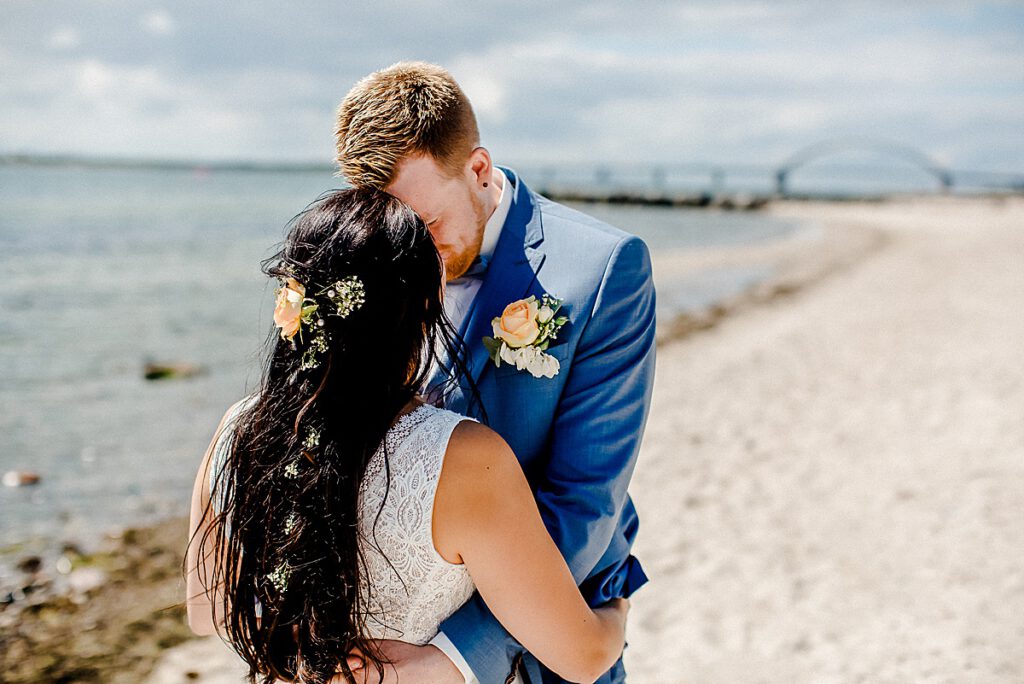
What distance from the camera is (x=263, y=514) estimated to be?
1.52 meters

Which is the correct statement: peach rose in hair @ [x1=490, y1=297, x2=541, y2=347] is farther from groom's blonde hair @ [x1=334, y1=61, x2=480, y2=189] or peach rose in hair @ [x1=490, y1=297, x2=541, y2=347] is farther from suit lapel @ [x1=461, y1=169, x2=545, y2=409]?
groom's blonde hair @ [x1=334, y1=61, x2=480, y2=189]

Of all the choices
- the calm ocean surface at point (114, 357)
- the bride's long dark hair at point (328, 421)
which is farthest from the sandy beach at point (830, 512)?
the bride's long dark hair at point (328, 421)

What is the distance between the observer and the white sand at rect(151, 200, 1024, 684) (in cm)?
385

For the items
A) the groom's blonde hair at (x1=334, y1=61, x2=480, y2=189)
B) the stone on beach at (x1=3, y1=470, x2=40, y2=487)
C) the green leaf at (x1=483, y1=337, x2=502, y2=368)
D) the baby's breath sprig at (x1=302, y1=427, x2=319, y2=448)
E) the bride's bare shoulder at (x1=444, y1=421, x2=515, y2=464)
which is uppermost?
the groom's blonde hair at (x1=334, y1=61, x2=480, y2=189)

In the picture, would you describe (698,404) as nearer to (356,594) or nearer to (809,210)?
(356,594)

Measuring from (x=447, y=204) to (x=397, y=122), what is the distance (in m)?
0.24

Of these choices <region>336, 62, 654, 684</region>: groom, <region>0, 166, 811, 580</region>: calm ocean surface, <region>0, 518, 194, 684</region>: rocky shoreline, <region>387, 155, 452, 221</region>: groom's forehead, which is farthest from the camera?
<region>0, 166, 811, 580</region>: calm ocean surface

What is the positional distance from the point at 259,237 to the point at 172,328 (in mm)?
17300

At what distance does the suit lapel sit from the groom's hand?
60cm

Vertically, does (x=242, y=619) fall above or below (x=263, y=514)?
below

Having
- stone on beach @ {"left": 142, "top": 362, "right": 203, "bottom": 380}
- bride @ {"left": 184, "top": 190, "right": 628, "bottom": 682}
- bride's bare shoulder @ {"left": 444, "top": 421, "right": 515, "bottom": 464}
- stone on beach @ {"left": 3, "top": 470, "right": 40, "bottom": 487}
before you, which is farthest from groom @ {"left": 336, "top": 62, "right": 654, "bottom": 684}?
stone on beach @ {"left": 142, "top": 362, "right": 203, "bottom": 380}

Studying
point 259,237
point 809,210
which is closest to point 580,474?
point 259,237

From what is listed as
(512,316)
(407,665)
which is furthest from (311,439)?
(512,316)

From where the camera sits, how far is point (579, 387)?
1949 mm
